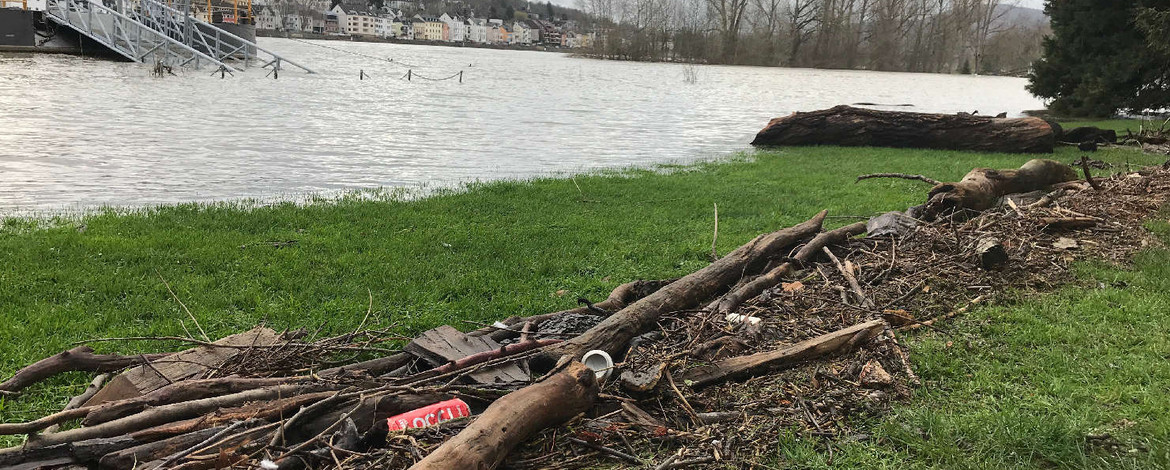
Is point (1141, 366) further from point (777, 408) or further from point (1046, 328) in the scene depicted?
point (777, 408)

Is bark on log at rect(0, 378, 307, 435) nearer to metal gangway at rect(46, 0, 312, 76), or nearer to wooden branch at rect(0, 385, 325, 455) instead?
wooden branch at rect(0, 385, 325, 455)

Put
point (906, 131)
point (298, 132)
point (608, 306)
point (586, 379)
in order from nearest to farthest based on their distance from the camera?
point (586, 379)
point (608, 306)
point (298, 132)
point (906, 131)

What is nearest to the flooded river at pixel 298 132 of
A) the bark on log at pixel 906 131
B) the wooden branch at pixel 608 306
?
the bark on log at pixel 906 131

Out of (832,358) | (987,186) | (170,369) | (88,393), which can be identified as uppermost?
(987,186)

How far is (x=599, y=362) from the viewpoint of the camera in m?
4.44

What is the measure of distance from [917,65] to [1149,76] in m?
84.1

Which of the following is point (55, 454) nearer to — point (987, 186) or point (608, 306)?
point (608, 306)

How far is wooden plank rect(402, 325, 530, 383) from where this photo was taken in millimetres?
4172

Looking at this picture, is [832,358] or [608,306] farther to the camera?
[608,306]

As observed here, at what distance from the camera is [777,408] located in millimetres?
4035

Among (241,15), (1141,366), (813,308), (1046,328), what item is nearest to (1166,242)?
(1046,328)

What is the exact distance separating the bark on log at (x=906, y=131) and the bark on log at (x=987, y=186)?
24.3 ft

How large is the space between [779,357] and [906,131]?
15668 mm

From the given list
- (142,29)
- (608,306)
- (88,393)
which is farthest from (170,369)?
(142,29)
